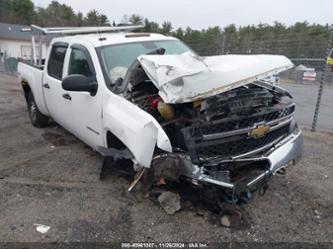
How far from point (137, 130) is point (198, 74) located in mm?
765

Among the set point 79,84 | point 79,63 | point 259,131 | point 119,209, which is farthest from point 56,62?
point 259,131

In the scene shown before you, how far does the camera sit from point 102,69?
13.9 feet

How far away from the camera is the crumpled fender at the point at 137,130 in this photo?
122 inches

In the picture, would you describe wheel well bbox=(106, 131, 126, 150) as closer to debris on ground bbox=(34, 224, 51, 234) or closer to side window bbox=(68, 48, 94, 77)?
side window bbox=(68, 48, 94, 77)

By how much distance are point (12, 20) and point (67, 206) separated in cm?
6410

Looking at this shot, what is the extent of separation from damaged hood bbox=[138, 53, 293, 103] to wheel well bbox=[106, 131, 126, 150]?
97 centimetres

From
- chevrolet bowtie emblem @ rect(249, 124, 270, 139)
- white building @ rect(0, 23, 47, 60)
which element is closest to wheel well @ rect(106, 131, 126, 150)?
chevrolet bowtie emblem @ rect(249, 124, 270, 139)

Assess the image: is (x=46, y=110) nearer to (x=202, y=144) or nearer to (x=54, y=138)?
(x=54, y=138)

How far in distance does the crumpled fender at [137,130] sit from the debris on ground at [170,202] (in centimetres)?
61

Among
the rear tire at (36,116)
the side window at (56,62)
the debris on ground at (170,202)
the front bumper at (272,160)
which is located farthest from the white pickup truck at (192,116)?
the rear tire at (36,116)

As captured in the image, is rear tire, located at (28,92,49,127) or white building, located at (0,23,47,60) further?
white building, located at (0,23,47,60)

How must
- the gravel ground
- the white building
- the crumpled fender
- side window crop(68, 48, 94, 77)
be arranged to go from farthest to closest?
1. the white building
2. side window crop(68, 48, 94, 77)
3. the gravel ground
4. the crumpled fender

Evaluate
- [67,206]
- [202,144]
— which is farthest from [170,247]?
[67,206]

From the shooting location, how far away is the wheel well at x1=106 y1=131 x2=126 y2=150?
4.03 metres
